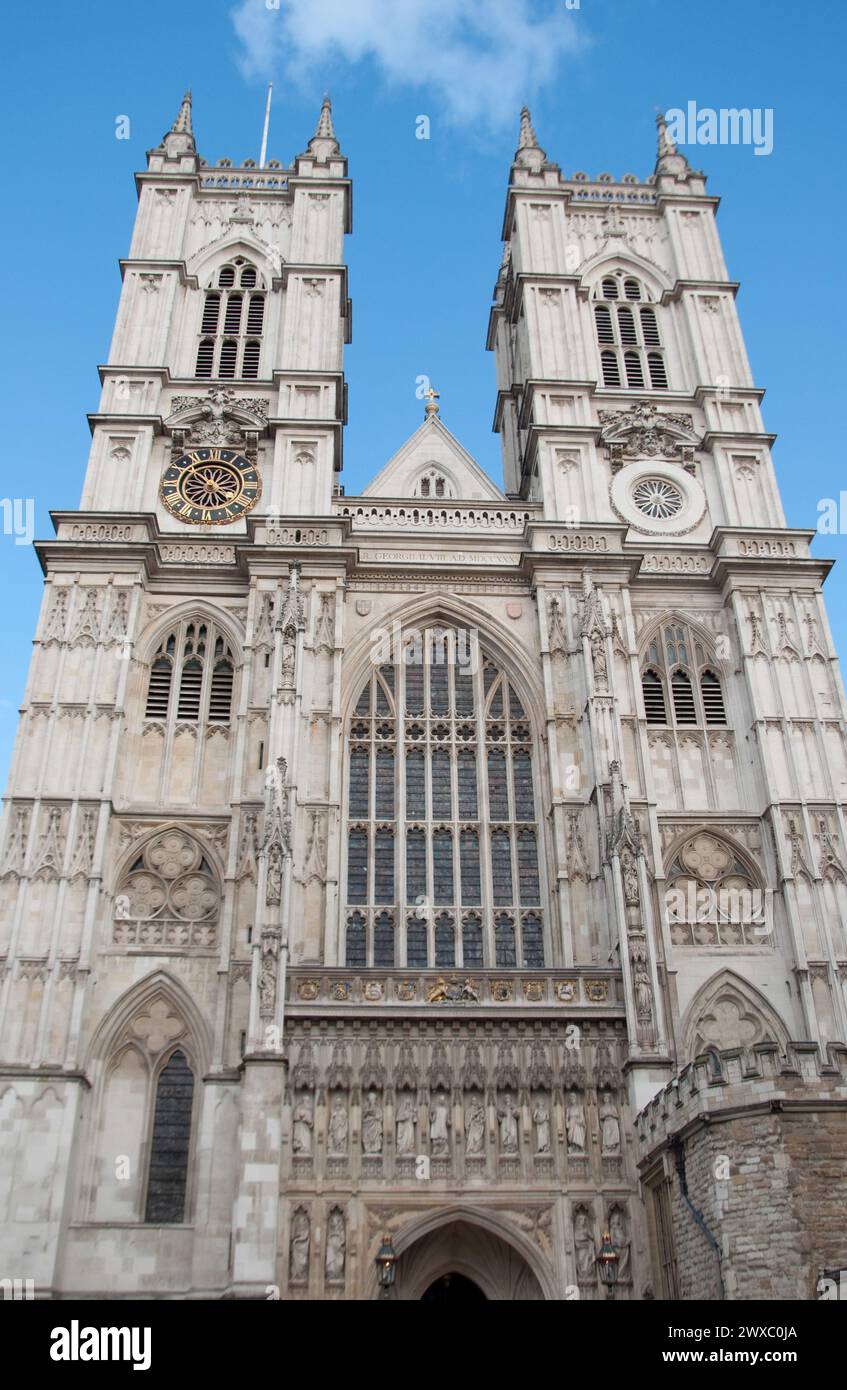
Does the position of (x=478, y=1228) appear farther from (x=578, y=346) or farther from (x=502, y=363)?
(x=502, y=363)

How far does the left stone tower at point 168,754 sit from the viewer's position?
66.1ft

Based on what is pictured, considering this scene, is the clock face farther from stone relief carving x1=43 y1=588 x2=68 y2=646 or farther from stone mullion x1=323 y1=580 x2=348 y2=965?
stone mullion x1=323 y1=580 x2=348 y2=965

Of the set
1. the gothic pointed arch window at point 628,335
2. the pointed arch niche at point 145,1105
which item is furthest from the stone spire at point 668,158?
the pointed arch niche at point 145,1105

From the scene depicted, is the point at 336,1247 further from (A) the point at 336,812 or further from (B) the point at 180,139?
(B) the point at 180,139

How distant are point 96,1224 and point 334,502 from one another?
15.5 meters

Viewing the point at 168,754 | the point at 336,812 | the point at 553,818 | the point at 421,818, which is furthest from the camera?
the point at 168,754

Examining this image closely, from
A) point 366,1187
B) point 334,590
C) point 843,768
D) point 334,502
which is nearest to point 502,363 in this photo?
point 334,502

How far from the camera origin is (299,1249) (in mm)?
18734

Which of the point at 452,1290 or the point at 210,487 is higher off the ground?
the point at 210,487

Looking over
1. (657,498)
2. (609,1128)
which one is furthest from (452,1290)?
(657,498)

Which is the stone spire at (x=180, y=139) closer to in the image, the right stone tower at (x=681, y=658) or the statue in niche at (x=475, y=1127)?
the right stone tower at (x=681, y=658)

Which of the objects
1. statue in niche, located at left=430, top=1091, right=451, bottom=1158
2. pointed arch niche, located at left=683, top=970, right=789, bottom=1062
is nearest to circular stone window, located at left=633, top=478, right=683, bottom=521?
pointed arch niche, located at left=683, top=970, right=789, bottom=1062

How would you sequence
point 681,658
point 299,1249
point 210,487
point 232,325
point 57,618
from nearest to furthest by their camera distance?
point 299,1249, point 57,618, point 681,658, point 210,487, point 232,325

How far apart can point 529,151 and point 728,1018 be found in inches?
987
